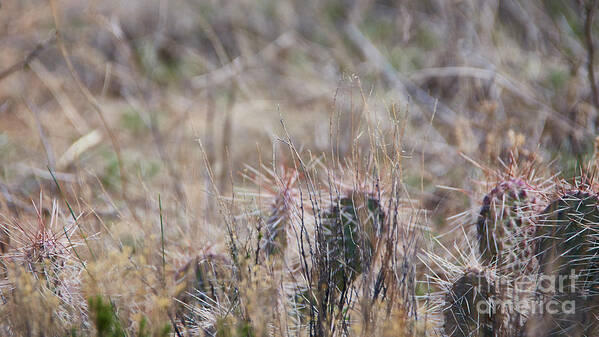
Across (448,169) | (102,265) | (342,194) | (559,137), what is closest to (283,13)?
(448,169)

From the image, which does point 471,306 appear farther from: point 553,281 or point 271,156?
point 271,156

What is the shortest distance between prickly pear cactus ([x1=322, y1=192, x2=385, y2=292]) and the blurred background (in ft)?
3.46

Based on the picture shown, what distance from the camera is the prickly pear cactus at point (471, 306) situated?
7.02ft

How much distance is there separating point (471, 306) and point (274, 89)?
4.65 meters

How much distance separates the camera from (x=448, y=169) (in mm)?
4730

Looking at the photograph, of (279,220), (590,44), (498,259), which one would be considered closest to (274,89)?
(590,44)

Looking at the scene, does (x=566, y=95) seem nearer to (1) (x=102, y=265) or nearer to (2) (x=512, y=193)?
(2) (x=512, y=193)

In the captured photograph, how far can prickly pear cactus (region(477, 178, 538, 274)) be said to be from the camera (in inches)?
95.4

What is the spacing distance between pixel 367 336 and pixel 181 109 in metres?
4.83

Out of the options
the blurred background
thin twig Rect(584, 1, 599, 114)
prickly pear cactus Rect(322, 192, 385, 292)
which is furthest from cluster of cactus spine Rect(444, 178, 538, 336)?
thin twig Rect(584, 1, 599, 114)

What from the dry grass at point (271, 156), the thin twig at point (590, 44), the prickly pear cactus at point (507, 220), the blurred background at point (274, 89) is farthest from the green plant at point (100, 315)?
the thin twig at point (590, 44)

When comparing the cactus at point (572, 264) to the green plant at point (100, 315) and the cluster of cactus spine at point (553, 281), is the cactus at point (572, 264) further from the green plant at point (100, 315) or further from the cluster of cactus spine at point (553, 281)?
the green plant at point (100, 315)

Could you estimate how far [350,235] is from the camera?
2.48 meters

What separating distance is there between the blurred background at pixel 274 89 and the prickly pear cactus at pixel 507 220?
933mm
